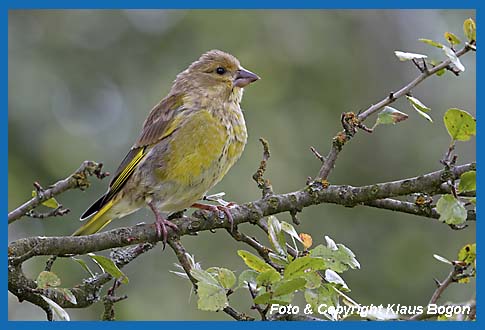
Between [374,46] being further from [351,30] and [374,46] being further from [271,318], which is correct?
[271,318]

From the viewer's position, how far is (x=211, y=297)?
2295mm

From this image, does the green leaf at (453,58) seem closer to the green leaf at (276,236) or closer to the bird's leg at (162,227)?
the green leaf at (276,236)

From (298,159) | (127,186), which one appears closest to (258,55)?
(298,159)

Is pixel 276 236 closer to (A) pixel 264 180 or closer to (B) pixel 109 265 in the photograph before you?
(A) pixel 264 180

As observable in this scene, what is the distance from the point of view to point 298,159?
25.3 ft

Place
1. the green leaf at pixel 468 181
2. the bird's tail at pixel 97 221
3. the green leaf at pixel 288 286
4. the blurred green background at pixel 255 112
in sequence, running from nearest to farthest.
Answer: the green leaf at pixel 288 286 → the green leaf at pixel 468 181 → the bird's tail at pixel 97 221 → the blurred green background at pixel 255 112

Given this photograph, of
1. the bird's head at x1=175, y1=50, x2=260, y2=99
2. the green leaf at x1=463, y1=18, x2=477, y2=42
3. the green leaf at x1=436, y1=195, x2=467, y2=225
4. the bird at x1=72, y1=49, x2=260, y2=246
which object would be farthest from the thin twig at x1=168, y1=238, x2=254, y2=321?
the bird's head at x1=175, y1=50, x2=260, y2=99

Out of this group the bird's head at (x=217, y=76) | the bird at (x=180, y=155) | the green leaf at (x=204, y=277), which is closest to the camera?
the green leaf at (x=204, y=277)

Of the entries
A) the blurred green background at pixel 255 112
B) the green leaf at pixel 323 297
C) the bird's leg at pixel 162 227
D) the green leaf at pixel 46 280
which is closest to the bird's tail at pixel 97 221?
the bird's leg at pixel 162 227

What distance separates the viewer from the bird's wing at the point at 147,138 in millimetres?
3936

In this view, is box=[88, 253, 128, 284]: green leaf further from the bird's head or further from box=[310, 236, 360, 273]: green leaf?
the bird's head

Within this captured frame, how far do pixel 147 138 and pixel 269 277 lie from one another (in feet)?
6.28

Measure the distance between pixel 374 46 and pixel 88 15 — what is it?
127 inches

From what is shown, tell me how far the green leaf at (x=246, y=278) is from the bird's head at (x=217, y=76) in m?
1.88
